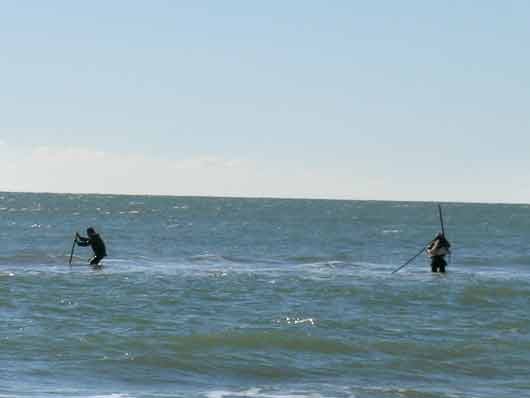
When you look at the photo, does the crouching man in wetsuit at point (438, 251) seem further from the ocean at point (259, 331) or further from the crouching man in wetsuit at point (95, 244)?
the crouching man in wetsuit at point (95, 244)

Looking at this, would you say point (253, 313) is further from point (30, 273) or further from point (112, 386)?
point (30, 273)

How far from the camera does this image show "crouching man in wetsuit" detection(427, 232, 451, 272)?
31422mm

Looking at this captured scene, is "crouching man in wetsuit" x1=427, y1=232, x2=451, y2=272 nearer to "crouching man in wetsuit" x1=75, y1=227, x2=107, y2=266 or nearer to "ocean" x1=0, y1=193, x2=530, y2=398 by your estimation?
"ocean" x1=0, y1=193, x2=530, y2=398

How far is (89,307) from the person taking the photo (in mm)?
21203

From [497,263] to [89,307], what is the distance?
22.8 m

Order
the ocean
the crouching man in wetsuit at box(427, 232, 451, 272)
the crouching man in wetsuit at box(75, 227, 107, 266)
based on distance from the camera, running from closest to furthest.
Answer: the ocean → the crouching man in wetsuit at box(75, 227, 107, 266) → the crouching man in wetsuit at box(427, 232, 451, 272)

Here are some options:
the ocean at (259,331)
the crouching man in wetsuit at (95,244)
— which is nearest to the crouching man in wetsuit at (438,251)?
the ocean at (259,331)

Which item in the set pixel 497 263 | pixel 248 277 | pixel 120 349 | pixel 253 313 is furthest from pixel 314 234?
pixel 120 349

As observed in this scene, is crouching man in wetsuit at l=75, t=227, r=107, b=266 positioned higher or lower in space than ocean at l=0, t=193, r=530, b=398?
higher

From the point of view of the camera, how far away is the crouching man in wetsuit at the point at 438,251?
103 feet

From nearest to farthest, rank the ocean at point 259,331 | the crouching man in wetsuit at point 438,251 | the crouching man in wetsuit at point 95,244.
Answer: the ocean at point 259,331, the crouching man in wetsuit at point 95,244, the crouching man in wetsuit at point 438,251

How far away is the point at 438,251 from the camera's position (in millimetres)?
31688

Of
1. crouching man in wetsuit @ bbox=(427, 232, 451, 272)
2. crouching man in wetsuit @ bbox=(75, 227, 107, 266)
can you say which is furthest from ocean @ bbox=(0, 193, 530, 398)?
crouching man in wetsuit @ bbox=(75, 227, 107, 266)

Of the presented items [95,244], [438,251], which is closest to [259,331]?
[95,244]
